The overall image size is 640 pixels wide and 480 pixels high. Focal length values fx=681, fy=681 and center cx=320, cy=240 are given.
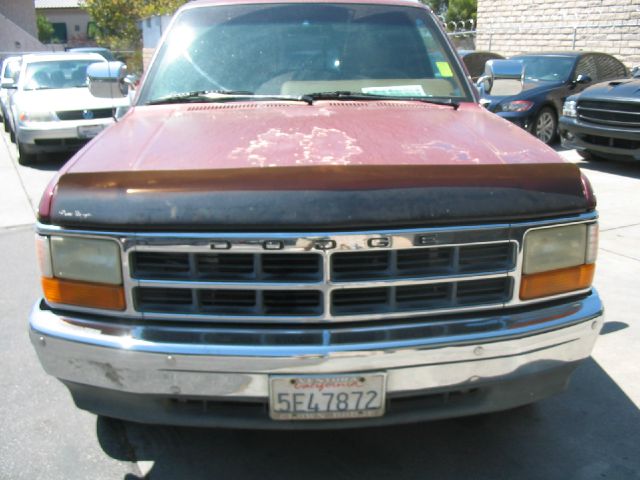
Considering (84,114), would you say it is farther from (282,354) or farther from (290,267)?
(282,354)

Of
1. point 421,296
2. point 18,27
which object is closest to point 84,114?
point 421,296

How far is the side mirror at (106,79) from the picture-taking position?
4316 millimetres

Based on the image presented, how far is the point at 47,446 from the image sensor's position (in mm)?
2988

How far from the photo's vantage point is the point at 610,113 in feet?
29.6

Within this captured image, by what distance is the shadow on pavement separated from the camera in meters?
2.80

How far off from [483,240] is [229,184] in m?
0.89

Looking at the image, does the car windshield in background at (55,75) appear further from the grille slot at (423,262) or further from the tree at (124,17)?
the tree at (124,17)

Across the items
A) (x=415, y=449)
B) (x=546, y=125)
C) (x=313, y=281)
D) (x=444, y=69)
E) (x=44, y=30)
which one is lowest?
(x=44, y=30)

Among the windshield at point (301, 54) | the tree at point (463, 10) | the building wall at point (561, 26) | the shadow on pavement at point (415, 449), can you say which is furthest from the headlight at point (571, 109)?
the tree at point (463, 10)

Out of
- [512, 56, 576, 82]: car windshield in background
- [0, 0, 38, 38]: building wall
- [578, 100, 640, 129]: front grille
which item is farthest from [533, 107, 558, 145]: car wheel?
[0, 0, 38, 38]: building wall

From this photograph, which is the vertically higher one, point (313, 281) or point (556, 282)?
point (313, 281)

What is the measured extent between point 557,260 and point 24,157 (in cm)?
971

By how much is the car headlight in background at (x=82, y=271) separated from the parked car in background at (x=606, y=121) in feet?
26.0

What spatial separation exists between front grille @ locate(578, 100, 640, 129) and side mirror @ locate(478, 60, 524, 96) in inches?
197
